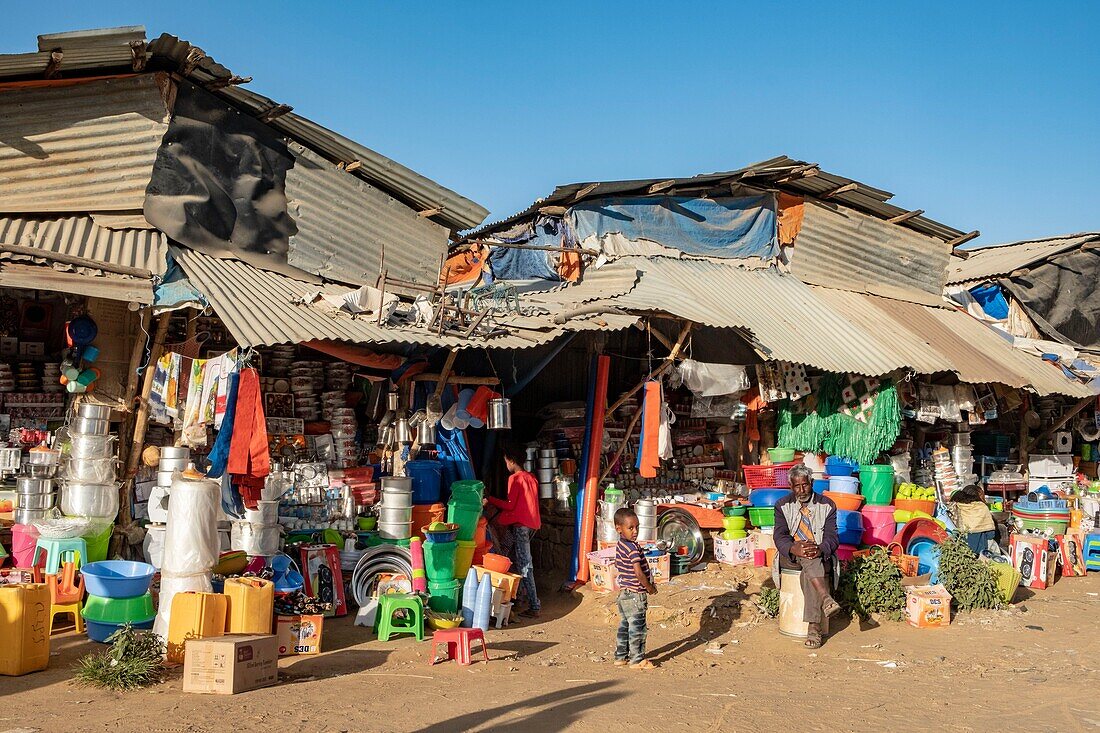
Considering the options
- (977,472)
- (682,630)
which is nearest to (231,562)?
(682,630)

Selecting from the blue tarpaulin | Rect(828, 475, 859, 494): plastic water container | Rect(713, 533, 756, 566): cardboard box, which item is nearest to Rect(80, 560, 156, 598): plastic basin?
Rect(713, 533, 756, 566): cardboard box

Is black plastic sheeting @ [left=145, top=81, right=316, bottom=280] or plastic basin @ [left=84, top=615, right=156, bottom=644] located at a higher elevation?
black plastic sheeting @ [left=145, top=81, right=316, bottom=280]

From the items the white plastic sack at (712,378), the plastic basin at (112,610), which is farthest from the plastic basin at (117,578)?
the white plastic sack at (712,378)

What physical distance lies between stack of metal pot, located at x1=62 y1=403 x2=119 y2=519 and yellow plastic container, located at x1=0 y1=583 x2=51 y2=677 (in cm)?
157

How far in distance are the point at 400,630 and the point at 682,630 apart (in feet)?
9.03

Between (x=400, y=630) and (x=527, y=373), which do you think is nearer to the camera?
(x=400, y=630)

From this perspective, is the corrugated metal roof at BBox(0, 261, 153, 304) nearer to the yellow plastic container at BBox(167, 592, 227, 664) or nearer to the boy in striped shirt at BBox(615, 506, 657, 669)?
the yellow plastic container at BBox(167, 592, 227, 664)

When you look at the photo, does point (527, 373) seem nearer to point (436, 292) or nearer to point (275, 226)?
point (436, 292)

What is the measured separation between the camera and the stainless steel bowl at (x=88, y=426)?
319 inches

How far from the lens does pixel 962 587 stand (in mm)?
10055

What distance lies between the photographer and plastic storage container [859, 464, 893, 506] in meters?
11.6

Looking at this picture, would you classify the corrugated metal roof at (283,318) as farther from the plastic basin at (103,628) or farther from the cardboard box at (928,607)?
the cardboard box at (928,607)

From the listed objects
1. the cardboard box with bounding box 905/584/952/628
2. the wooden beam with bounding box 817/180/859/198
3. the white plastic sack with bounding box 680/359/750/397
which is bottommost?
the cardboard box with bounding box 905/584/952/628

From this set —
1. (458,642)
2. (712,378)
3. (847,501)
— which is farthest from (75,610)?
(847,501)
